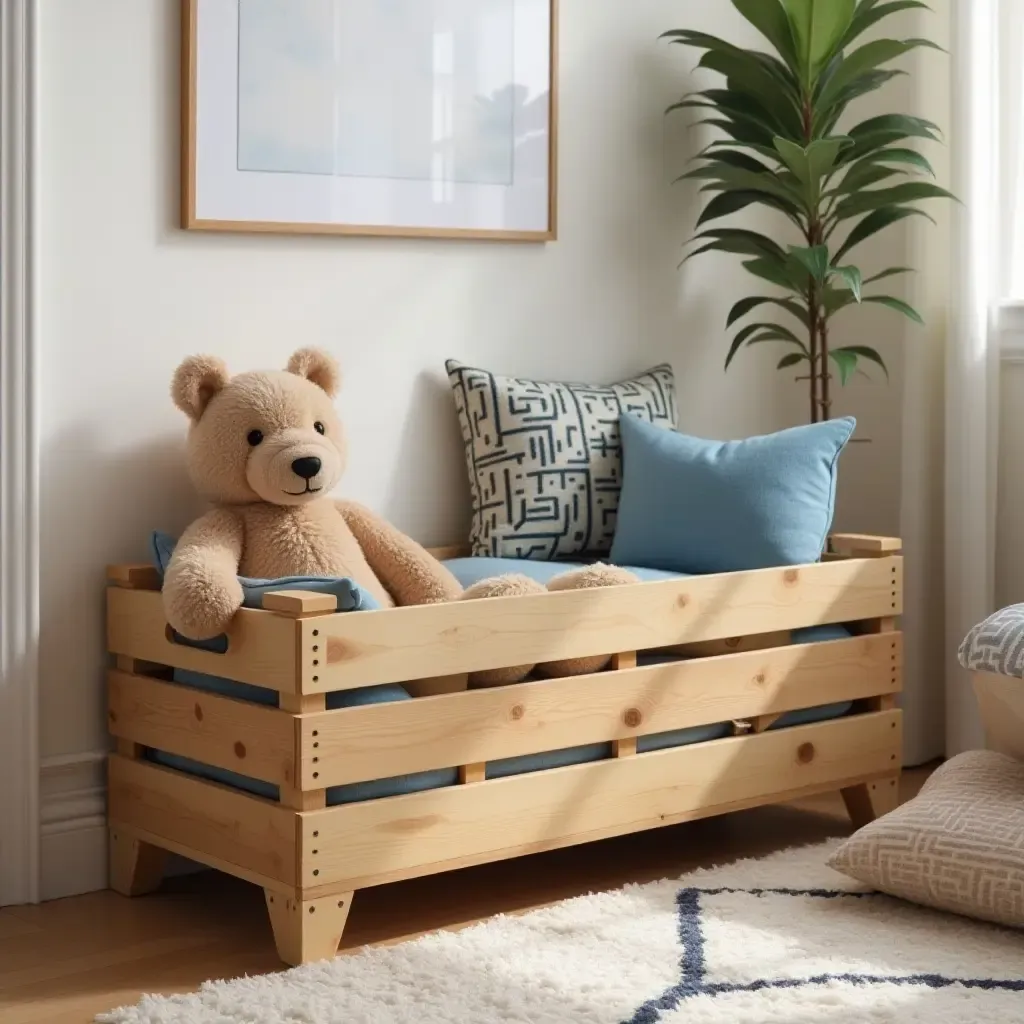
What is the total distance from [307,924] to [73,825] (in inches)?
22.1

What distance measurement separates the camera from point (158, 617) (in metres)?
2.34

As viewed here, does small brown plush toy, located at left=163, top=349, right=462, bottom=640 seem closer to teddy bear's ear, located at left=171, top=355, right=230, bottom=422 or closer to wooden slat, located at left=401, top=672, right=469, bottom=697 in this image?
teddy bear's ear, located at left=171, top=355, right=230, bottom=422

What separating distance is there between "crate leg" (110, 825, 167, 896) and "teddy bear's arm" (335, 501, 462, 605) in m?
0.54

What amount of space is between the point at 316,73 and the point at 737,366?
1.15 m

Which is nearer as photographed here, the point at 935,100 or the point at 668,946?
the point at 668,946

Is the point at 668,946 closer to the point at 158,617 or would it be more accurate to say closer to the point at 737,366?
the point at 158,617

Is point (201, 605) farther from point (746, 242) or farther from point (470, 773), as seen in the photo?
point (746, 242)

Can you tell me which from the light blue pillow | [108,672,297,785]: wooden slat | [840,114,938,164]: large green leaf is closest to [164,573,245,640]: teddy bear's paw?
[108,672,297,785]: wooden slat

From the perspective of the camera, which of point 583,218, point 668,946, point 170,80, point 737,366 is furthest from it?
point 737,366

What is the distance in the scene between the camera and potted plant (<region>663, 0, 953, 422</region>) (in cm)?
292

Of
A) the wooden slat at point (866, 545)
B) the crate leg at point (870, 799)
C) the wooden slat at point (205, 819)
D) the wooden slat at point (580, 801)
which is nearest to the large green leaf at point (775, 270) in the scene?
the wooden slat at point (866, 545)

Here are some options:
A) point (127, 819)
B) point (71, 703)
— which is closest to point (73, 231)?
point (71, 703)

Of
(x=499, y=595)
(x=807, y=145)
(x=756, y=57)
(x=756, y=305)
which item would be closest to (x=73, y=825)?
(x=499, y=595)

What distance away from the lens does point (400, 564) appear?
97.2 inches
